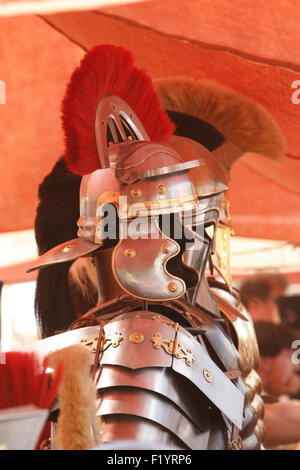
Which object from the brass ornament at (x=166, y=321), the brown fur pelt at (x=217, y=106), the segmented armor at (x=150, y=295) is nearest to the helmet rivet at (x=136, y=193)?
the segmented armor at (x=150, y=295)

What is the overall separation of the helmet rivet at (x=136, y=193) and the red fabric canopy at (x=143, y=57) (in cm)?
93

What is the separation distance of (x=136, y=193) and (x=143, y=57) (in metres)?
0.99

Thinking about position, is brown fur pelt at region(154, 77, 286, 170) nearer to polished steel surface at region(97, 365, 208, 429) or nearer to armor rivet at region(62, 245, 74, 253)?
armor rivet at region(62, 245, 74, 253)

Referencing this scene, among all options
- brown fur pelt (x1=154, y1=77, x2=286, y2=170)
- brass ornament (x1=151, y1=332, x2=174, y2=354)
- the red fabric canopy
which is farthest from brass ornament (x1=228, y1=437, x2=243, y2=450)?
the red fabric canopy

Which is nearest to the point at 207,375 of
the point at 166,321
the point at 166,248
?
the point at 166,321

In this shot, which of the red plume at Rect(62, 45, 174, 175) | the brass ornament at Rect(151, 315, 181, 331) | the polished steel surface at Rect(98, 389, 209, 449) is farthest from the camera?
the red plume at Rect(62, 45, 174, 175)

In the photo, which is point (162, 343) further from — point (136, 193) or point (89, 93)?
point (89, 93)

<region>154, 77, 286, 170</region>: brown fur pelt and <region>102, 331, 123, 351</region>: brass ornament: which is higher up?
<region>154, 77, 286, 170</region>: brown fur pelt

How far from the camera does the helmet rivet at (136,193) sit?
1.47 meters

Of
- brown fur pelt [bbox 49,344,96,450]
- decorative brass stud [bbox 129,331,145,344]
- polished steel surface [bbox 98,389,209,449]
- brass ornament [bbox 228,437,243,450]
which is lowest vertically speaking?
brass ornament [bbox 228,437,243,450]

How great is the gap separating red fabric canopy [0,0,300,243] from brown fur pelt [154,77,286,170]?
22cm

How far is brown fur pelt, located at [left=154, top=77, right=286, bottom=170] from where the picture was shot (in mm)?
2068

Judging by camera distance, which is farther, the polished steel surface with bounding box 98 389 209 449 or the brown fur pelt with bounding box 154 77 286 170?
the brown fur pelt with bounding box 154 77 286 170

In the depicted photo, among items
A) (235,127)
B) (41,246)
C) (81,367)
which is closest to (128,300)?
(81,367)
